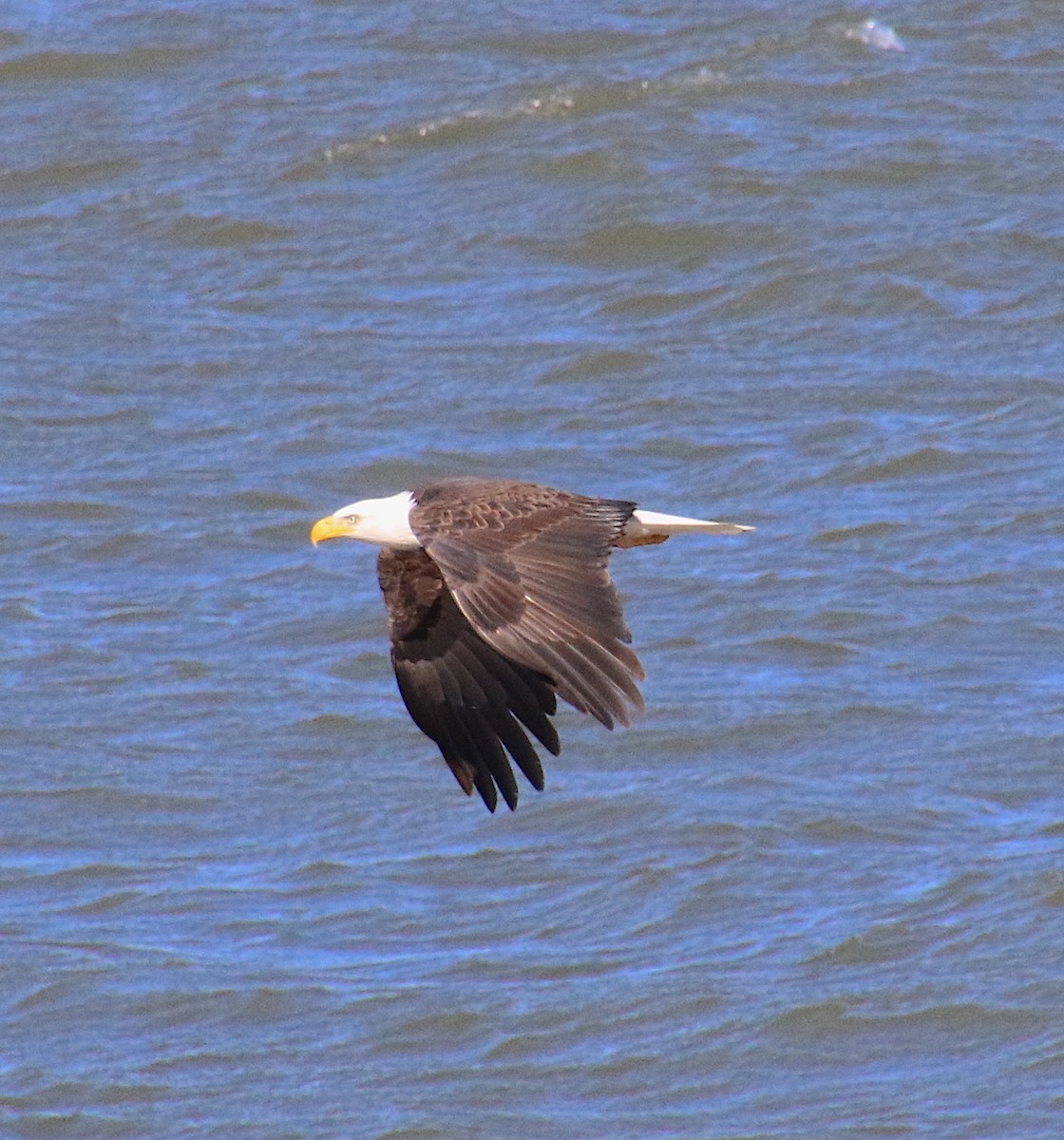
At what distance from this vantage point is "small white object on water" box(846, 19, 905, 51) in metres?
18.4

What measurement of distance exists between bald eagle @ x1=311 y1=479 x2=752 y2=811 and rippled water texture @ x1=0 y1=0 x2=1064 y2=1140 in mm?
2768

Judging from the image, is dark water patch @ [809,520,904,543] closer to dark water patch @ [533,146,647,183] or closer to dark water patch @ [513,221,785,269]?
dark water patch @ [513,221,785,269]

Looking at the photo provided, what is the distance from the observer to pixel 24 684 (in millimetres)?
13508

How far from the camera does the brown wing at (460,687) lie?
814 centimetres

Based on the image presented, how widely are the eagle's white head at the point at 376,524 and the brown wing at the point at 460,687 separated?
23 centimetres

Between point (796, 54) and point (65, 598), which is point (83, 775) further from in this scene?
point (796, 54)

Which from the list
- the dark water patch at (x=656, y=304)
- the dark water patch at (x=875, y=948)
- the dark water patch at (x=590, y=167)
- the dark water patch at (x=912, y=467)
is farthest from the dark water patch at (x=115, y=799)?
the dark water patch at (x=590, y=167)

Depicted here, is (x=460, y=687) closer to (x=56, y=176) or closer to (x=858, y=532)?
(x=858, y=532)

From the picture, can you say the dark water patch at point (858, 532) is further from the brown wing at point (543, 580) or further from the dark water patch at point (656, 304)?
the brown wing at point (543, 580)

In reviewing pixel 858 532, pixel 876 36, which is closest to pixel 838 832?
pixel 858 532

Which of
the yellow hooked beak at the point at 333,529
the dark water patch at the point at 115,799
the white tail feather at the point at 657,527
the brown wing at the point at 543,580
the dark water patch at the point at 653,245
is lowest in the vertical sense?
the dark water patch at the point at 115,799

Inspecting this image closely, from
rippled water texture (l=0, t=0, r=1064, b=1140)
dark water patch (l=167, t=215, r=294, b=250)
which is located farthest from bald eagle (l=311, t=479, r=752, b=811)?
dark water patch (l=167, t=215, r=294, b=250)

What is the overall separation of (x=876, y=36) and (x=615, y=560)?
606 cm

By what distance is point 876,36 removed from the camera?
727 inches
